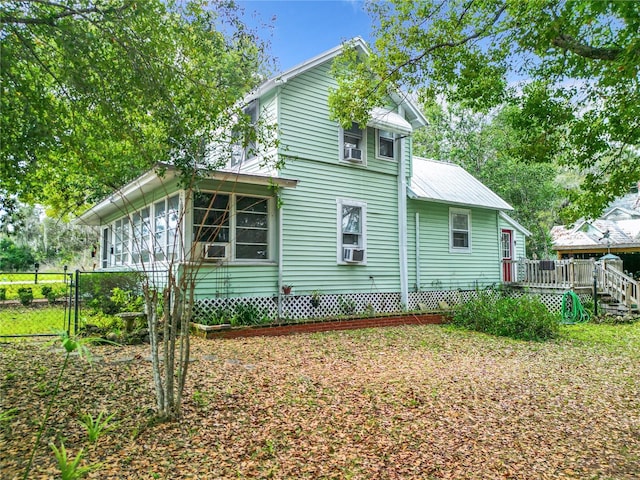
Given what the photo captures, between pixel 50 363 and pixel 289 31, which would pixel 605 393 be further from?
pixel 289 31

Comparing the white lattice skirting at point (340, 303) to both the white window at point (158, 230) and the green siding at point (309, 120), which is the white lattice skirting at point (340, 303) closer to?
the white window at point (158, 230)

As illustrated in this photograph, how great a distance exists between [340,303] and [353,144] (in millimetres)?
4874

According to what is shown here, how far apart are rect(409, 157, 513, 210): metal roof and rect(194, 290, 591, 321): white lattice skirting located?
327 cm

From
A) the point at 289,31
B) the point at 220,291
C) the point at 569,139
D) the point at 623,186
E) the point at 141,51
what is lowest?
the point at 220,291

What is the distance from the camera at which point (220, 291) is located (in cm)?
977

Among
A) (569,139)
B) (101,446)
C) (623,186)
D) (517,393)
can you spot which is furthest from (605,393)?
(101,446)

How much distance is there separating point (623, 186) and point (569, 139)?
4.33 ft

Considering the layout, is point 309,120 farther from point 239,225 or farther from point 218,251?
point 218,251

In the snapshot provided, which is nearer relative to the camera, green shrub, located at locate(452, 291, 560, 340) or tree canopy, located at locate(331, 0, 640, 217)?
Result: tree canopy, located at locate(331, 0, 640, 217)

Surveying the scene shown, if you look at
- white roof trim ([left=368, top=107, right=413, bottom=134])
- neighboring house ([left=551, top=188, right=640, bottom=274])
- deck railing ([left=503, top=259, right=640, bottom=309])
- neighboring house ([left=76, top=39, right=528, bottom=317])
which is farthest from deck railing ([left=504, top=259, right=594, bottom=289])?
white roof trim ([left=368, top=107, right=413, bottom=134])

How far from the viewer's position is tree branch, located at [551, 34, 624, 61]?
5391 millimetres

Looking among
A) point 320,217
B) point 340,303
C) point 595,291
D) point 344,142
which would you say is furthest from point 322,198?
point 595,291

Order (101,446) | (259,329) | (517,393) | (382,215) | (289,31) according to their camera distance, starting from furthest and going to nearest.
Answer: (382,215), (289,31), (259,329), (517,393), (101,446)

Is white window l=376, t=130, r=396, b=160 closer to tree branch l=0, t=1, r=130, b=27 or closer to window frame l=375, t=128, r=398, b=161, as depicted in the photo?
window frame l=375, t=128, r=398, b=161
